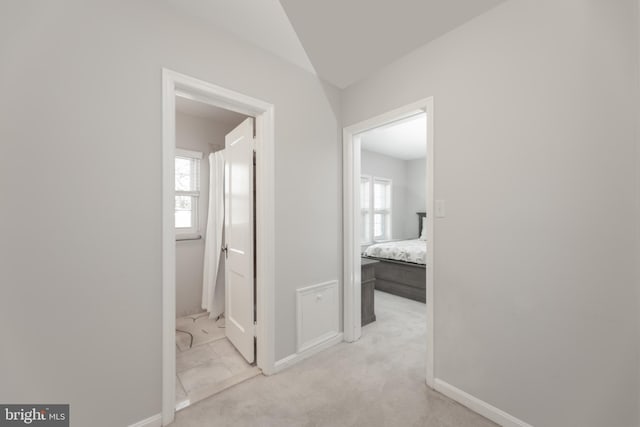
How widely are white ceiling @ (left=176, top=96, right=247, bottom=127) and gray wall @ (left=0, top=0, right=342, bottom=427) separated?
144cm

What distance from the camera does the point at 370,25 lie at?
1.85 metres

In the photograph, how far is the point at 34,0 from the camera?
3.94 feet

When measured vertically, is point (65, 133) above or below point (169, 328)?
above

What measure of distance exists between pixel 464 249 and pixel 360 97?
1646 millimetres

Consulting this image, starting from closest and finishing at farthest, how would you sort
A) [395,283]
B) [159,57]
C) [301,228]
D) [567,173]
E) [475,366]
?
[567,173], [159,57], [475,366], [301,228], [395,283]

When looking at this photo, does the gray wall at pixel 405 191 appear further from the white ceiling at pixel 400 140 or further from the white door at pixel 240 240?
the white door at pixel 240 240

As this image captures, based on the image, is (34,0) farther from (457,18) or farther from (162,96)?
(457,18)

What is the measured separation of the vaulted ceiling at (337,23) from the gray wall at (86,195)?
217 millimetres

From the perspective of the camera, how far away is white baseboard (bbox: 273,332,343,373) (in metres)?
2.10

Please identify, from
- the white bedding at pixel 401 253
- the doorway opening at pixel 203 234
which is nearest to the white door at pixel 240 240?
the doorway opening at pixel 203 234

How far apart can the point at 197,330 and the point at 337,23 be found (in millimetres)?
3277

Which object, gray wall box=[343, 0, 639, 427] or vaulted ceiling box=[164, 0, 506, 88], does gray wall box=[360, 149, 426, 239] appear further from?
gray wall box=[343, 0, 639, 427]

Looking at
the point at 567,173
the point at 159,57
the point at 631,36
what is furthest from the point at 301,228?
the point at 631,36

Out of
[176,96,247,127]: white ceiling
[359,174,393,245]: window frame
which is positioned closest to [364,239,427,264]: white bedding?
[359,174,393,245]: window frame
